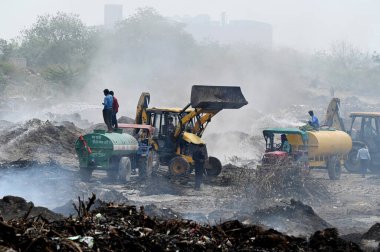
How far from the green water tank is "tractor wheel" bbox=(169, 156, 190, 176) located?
5.32ft

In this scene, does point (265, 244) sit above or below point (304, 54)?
below

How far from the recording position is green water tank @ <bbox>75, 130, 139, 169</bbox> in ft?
62.7

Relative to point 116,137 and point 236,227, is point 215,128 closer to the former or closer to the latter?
point 116,137

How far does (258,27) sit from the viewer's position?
111 metres

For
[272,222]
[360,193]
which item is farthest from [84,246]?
[360,193]

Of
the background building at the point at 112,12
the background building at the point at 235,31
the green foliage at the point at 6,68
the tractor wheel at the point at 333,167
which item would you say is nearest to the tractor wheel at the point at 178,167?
the tractor wheel at the point at 333,167

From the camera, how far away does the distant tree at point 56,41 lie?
62219 millimetres

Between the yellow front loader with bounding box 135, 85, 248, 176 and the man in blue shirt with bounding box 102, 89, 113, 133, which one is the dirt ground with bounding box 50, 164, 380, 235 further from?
the man in blue shirt with bounding box 102, 89, 113, 133

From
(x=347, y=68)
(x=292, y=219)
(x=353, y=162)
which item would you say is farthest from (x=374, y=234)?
(x=347, y=68)

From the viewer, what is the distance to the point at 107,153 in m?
19.2

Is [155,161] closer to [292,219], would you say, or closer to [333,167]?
[333,167]

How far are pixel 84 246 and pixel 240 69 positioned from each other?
48.9 m

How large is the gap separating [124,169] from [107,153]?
73 cm

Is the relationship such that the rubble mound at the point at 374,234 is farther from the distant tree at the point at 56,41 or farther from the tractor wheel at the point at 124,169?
the distant tree at the point at 56,41
